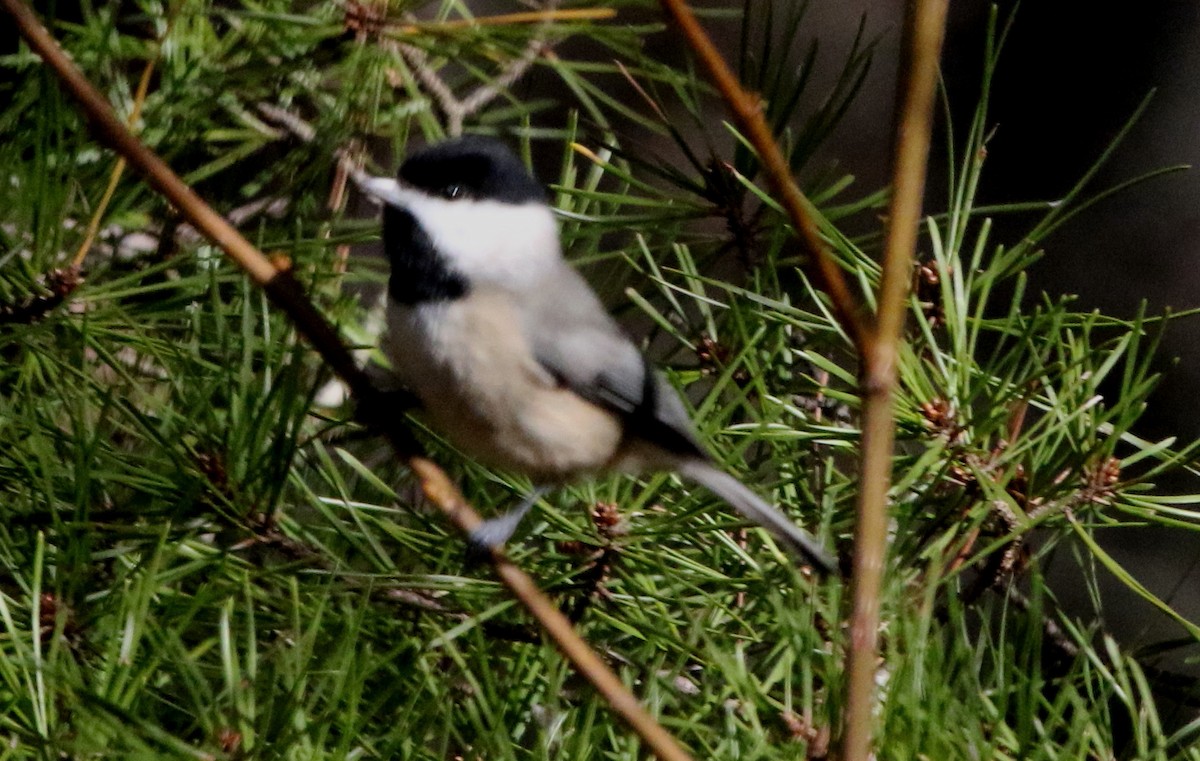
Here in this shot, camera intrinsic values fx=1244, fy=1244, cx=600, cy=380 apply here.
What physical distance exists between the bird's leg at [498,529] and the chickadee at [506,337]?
0.05 m

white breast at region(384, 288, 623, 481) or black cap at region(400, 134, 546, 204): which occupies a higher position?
black cap at region(400, 134, 546, 204)

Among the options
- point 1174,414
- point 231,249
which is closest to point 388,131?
point 231,249

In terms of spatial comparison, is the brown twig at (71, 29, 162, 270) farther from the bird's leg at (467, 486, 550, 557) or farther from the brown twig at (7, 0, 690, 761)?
the bird's leg at (467, 486, 550, 557)

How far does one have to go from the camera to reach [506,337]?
2.46 ft

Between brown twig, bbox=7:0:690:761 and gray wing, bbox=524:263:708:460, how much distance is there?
0.15 m

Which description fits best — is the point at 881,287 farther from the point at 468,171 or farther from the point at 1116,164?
the point at 1116,164

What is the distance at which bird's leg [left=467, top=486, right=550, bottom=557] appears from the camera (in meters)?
0.57

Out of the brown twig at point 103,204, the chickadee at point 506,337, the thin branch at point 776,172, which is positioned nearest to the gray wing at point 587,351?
the chickadee at point 506,337

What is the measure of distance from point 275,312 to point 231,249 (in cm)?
15

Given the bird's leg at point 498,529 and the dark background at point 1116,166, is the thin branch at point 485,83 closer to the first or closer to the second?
the bird's leg at point 498,529

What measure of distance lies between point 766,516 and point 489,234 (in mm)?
272

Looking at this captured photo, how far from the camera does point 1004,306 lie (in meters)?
1.48

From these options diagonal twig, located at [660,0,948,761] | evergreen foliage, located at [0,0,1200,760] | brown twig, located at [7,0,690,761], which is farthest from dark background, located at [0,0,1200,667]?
diagonal twig, located at [660,0,948,761]

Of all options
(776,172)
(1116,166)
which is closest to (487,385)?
(776,172)
